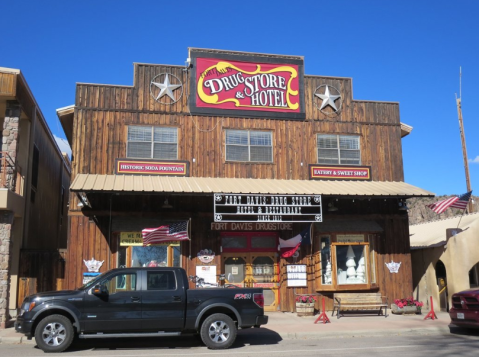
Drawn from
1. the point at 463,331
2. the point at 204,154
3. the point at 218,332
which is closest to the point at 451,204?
the point at 463,331

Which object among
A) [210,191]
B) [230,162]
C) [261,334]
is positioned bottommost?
[261,334]

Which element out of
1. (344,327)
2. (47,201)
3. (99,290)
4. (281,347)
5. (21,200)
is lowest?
(281,347)

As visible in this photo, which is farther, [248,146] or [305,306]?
[248,146]

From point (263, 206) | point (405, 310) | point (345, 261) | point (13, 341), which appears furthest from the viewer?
point (345, 261)

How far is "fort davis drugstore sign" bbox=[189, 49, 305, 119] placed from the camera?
59.3ft

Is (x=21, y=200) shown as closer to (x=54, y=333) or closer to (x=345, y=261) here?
(x=54, y=333)

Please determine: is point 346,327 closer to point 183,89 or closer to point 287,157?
point 287,157

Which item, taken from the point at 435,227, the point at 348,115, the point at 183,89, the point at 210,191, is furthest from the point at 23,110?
the point at 435,227

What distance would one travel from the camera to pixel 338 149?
61.6ft

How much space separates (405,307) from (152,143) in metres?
10.5

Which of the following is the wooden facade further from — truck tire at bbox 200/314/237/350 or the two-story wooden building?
truck tire at bbox 200/314/237/350

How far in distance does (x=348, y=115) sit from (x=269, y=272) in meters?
6.84

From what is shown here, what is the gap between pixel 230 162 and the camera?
1778 centimetres

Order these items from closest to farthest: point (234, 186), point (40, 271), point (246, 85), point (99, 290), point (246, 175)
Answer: point (99, 290), point (40, 271), point (234, 186), point (246, 175), point (246, 85)
